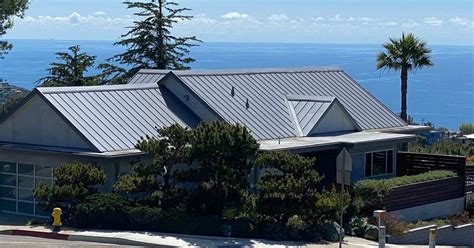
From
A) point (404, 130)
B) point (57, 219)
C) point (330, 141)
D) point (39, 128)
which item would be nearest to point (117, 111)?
point (39, 128)

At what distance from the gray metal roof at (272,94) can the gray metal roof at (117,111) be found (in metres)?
1.29

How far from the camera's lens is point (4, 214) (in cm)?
3409

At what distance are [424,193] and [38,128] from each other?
13539 mm

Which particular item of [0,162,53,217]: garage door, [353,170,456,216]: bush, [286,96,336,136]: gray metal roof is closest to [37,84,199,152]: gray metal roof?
[0,162,53,217]: garage door

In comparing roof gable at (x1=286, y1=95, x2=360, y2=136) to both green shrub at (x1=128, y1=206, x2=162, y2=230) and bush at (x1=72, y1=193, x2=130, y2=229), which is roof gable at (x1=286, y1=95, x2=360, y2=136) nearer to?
green shrub at (x1=128, y1=206, x2=162, y2=230)

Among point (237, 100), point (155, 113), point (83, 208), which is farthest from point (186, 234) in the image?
point (237, 100)

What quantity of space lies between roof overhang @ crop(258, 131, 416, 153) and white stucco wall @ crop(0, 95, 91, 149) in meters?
6.12

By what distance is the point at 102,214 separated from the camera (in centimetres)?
2862

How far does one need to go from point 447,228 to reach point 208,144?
10403 millimetres

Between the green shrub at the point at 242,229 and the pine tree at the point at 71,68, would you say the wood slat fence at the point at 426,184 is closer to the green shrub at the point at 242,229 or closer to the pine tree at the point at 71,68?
the green shrub at the point at 242,229

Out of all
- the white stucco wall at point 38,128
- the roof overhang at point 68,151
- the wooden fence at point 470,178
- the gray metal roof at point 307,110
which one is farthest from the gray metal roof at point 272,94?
the white stucco wall at point 38,128

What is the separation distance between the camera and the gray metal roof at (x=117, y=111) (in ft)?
105

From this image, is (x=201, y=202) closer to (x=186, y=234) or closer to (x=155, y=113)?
(x=186, y=234)

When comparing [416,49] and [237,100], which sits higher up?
[416,49]
